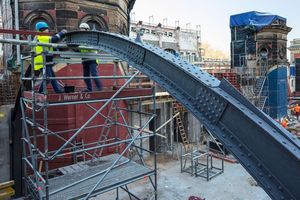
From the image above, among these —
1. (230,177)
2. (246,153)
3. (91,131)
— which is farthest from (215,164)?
(246,153)

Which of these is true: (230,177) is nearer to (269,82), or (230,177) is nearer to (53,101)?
(53,101)

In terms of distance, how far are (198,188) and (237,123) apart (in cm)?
1031

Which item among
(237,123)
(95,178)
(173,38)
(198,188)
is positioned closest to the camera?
(237,123)

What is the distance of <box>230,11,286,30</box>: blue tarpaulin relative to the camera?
2494 cm

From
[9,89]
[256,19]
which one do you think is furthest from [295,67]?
[9,89]

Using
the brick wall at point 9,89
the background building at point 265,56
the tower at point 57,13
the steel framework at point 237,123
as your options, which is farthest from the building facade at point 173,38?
the steel framework at point 237,123

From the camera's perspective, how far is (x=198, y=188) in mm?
12570

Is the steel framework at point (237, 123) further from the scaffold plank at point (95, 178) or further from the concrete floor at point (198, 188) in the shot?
the concrete floor at point (198, 188)

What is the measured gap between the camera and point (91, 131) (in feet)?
40.7

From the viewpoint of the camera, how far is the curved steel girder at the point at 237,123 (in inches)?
104

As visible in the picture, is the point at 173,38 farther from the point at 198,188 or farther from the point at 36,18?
the point at 198,188

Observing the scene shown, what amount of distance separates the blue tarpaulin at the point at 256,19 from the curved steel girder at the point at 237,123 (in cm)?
2358

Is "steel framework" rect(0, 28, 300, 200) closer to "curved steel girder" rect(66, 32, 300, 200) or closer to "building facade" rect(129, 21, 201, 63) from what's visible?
"curved steel girder" rect(66, 32, 300, 200)

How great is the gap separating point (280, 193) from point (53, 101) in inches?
206
